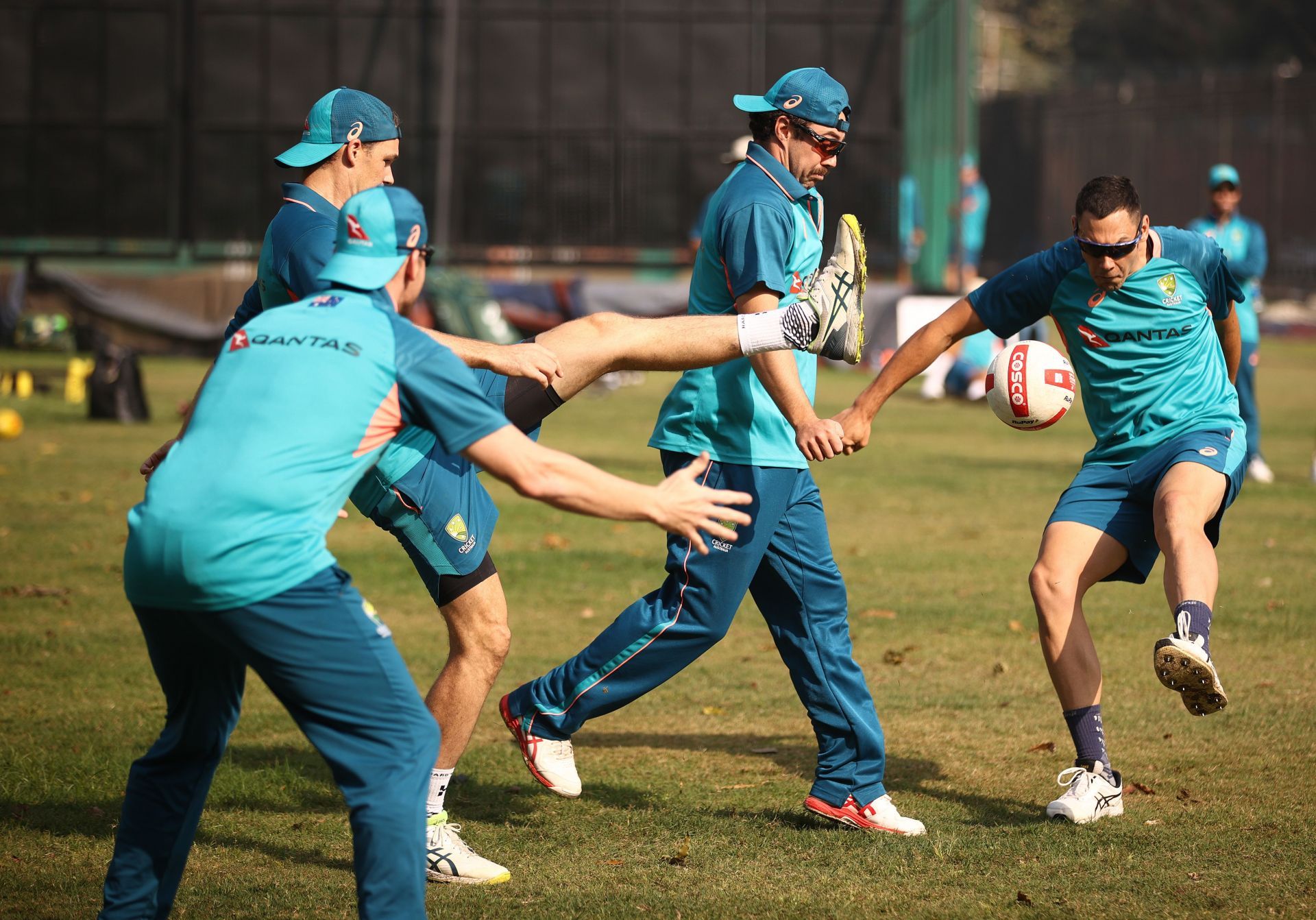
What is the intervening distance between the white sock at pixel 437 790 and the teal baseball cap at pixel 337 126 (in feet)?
6.72

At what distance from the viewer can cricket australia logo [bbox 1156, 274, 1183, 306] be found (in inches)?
226

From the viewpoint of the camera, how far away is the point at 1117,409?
230 inches

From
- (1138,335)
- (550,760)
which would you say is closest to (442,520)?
(550,760)

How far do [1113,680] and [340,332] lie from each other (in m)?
4.91

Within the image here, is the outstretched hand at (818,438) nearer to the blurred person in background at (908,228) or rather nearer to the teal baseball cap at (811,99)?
the teal baseball cap at (811,99)

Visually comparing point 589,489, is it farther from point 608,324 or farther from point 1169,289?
point 1169,289

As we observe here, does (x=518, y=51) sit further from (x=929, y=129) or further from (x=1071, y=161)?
(x=1071, y=161)

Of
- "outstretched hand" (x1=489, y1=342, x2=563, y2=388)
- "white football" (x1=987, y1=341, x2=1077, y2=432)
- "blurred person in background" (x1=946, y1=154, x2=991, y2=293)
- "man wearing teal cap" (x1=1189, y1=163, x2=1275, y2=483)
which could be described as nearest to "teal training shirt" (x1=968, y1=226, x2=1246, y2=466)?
"white football" (x1=987, y1=341, x2=1077, y2=432)

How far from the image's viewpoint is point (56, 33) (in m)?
26.5

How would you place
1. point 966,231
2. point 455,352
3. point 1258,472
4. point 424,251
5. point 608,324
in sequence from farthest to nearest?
point 966,231 < point 1258,472 < point 608,324 < point 455,352 < point 424,251

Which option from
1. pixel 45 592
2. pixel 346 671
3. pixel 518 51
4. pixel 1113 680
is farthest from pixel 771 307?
pixel 518 51

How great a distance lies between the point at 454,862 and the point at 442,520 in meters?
1.09

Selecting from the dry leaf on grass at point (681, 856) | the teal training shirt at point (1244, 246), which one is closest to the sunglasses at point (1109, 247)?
the dry leaf on grass at point (681, 856)

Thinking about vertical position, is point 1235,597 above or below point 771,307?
below
